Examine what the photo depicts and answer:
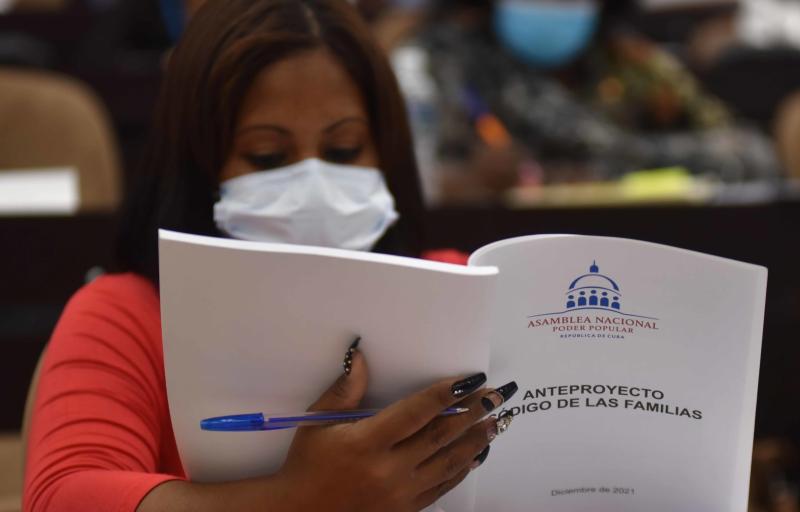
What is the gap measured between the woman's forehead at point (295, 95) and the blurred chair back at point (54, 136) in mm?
1202

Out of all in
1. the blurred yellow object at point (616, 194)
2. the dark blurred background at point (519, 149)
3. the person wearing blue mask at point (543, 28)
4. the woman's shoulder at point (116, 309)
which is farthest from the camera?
the person wearing blue mask at point (543, 28)

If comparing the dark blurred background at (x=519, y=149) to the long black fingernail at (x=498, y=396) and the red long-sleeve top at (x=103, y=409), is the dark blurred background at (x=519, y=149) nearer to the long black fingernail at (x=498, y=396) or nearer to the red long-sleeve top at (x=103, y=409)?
the red long-sleeve top at (x=103, y=409)

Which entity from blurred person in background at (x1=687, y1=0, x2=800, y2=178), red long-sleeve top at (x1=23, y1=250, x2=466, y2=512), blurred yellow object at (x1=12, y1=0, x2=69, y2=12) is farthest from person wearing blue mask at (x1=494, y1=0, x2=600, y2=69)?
blurred yellow object at (x1=12, y1=0, x2=69, y2=12)

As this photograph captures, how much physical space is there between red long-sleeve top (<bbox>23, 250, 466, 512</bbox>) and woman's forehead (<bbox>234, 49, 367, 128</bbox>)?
0.75ft

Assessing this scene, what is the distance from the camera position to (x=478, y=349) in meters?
0.80

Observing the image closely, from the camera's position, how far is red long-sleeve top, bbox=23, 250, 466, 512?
2.80 ft

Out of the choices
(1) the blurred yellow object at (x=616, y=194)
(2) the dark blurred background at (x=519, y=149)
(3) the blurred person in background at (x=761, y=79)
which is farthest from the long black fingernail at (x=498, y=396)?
(3) the blurred person in background at (x=761, y=79)

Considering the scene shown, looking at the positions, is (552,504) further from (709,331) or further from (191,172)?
(191,172)

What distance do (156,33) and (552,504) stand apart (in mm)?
3740

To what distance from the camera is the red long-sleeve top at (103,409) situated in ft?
2.80

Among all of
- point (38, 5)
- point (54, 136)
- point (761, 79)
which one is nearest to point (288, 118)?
point (54, 136)

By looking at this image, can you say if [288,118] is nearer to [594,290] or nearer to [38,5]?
[594,290]

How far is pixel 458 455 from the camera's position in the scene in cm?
81

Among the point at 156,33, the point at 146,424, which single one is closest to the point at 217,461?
the point at 146,424
